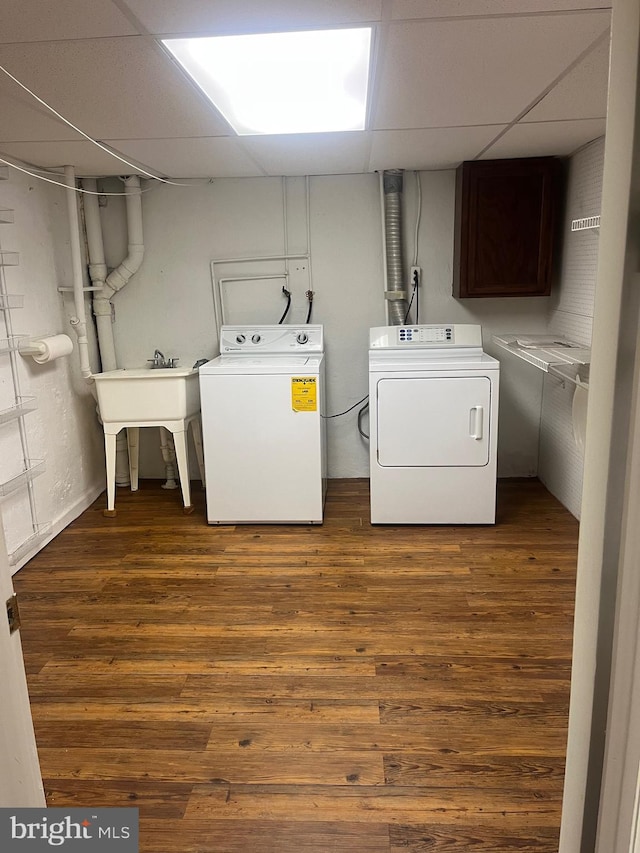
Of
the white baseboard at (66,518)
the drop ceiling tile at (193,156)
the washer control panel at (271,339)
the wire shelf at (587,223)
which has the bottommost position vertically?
the white baseboard at (66,518)

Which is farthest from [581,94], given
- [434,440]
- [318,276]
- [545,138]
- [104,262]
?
[104,262]

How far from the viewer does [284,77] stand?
208 cm

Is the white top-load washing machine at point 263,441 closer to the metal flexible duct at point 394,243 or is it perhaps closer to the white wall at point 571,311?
the metal flexible duct at point 394,243

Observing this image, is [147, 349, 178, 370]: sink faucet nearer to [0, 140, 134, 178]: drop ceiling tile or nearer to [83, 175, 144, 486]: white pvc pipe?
[83, 175, 144, 486]: white pvc pipe

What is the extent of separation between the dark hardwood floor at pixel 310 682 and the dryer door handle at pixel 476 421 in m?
0.55

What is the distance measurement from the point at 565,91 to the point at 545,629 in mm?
2039

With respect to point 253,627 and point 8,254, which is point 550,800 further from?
point 8,254

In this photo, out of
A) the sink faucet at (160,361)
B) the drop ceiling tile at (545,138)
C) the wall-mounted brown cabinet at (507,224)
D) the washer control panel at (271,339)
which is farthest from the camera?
the sink faucet at (160,361)

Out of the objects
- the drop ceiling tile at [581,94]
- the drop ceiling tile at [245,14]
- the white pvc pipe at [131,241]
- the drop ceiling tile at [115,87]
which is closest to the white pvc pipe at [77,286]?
the white pvc pipe at [131,241]

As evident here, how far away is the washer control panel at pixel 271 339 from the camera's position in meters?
3.88

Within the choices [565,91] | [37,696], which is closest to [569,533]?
[565,91]

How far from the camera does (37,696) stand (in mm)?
2135

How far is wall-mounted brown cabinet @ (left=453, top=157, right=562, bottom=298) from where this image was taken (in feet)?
11.4

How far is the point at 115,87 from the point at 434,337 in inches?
87.5
